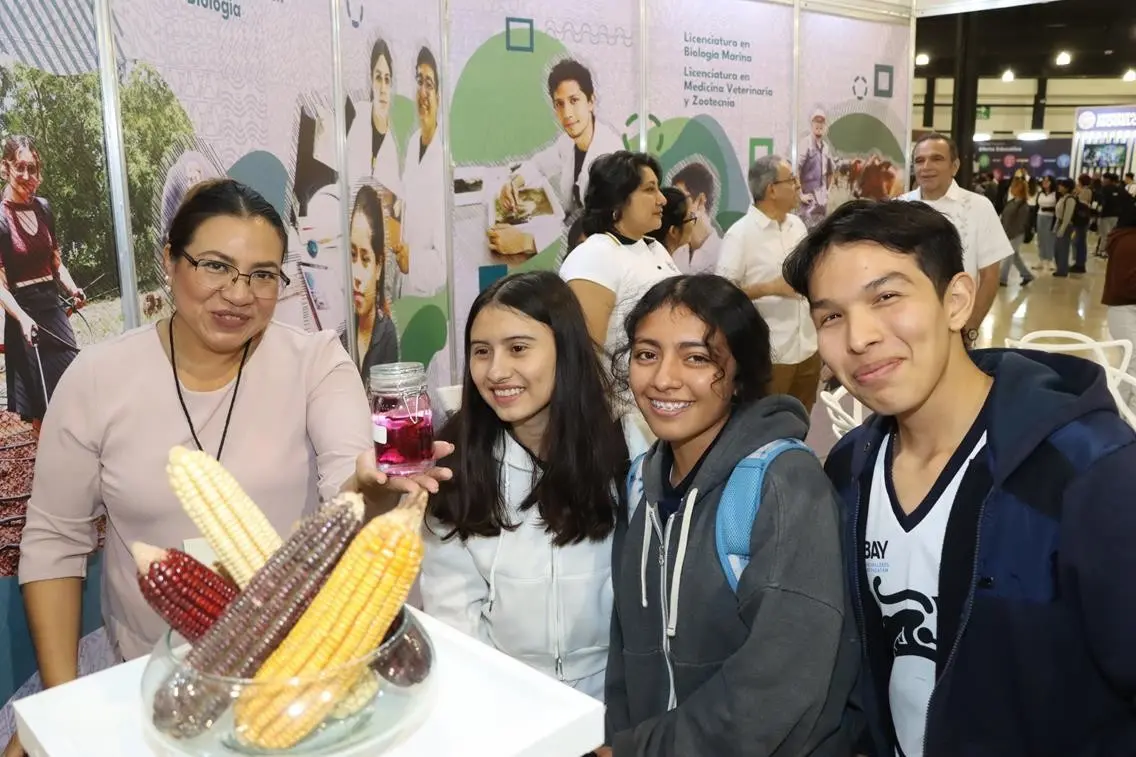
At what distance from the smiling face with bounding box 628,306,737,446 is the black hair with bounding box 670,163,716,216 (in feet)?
13.3

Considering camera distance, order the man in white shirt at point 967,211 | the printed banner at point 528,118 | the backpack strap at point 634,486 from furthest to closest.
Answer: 1. the man in white shirt at point 967,211
2. the printed banner at point 528,118
3. the backpack strap at point 634,486

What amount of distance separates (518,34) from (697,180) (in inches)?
69.0

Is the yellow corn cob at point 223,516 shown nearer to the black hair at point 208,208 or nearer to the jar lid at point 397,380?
the jar lid at point 397,380

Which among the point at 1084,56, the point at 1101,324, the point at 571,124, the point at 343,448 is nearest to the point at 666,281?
the point at 343,448

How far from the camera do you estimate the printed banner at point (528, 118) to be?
434 centimetres

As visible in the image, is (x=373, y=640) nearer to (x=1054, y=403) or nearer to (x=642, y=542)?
(x=642, y=542)

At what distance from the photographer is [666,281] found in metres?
1.91

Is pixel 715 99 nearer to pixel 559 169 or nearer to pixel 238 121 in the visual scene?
pixel 559 169

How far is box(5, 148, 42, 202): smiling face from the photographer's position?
238cm

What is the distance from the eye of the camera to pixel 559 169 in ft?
16.0

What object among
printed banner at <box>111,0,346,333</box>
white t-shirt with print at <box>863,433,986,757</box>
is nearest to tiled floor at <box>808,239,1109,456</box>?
printed banner at <box>111,0,346,333</box>

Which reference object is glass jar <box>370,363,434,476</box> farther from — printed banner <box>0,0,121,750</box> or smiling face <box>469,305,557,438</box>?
printed banner <box>0,0,121,750</box>

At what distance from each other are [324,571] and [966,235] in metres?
5.23

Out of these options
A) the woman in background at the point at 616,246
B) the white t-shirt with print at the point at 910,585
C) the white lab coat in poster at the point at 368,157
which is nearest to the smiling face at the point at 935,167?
the woman in background at the point at 616,246
